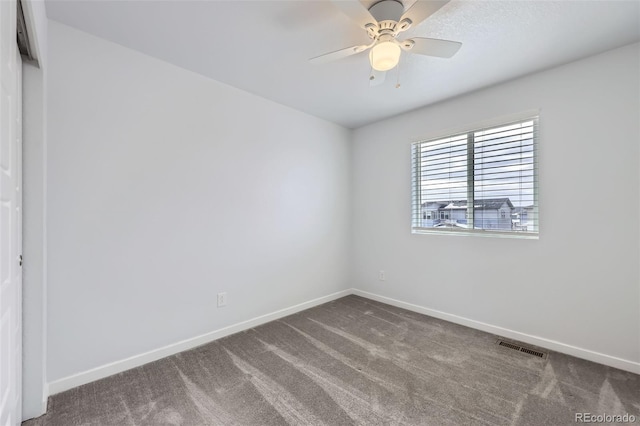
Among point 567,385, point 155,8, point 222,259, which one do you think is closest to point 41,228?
point 222,259

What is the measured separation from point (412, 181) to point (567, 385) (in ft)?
7.23

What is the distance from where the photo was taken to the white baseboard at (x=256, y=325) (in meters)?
1.84

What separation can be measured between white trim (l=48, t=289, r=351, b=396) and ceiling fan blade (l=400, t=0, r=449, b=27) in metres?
2.84

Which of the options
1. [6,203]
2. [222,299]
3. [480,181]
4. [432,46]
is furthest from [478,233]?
[6,203]

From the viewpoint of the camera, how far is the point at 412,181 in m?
3.26

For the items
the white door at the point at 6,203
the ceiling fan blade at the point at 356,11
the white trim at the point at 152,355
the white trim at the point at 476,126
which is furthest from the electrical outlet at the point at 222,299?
the white trim at the point at 476,126

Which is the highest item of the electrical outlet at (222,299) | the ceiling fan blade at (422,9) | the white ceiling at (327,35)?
the white ceiling at (327,35)

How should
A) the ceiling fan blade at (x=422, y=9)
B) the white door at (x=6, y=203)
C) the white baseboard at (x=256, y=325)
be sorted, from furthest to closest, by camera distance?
the white baseboard at (x=256, y=325), the ceiling fan blade at (x=422, y=9), the white door at (x=6, y=203)

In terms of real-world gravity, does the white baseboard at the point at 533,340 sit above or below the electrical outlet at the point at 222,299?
below

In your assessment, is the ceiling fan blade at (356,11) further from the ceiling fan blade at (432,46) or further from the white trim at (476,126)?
the white trim at (476,126)

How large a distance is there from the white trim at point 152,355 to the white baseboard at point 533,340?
1.48m

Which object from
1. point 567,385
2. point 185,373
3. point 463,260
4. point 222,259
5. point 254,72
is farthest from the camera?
point 463,260

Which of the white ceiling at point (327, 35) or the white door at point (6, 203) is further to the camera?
the white ceiling at point (327, 35)

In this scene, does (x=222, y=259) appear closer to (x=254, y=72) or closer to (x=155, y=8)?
(x=254, y=72)
